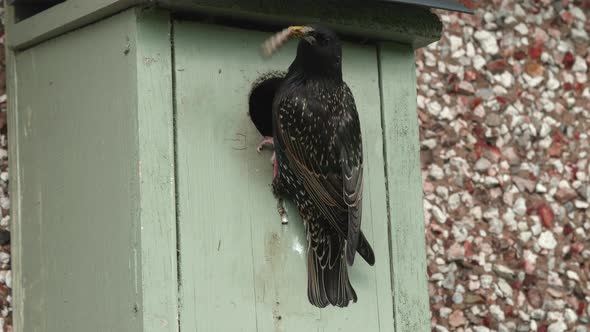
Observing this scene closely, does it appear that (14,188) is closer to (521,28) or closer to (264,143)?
(264,143)

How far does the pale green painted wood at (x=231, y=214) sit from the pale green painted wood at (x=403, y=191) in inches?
4.9

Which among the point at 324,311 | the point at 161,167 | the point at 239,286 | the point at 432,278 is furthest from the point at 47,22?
the point at 432,278

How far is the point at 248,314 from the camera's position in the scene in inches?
109

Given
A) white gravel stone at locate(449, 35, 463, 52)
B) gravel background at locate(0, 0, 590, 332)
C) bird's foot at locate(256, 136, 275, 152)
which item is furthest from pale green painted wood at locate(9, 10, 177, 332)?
white gravel stone at locate(449, 35, 463, 52)

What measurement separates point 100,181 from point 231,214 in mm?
330

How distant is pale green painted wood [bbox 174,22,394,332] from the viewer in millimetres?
2689

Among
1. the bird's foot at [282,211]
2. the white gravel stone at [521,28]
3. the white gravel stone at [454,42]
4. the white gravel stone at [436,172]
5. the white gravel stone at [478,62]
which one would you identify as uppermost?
the white gravel stone at [521,28]

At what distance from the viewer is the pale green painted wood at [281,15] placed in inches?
107

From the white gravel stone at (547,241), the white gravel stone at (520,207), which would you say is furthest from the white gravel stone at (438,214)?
the white gravel stone at (547,241)

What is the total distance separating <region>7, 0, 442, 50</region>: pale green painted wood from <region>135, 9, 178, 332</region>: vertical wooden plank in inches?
3.9

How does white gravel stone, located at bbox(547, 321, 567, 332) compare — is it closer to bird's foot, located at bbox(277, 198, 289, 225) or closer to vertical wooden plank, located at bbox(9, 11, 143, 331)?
bird's foot, located at bbox(277, 198, 289, 225)

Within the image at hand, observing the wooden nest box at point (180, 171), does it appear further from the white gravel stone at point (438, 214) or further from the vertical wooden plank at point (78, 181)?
the white gravel stone at point (438, 214)

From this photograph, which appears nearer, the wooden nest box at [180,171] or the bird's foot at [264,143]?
the wooden nest box at [180,171]

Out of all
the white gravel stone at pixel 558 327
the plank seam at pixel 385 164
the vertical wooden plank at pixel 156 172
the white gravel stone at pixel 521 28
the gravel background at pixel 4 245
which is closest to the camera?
the vertical wooden plank at pixel 156 172
